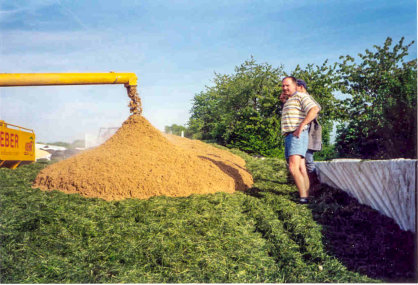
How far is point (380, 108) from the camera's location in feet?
26.1

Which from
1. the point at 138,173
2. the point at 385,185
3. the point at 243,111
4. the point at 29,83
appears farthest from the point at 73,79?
the point at 243,111

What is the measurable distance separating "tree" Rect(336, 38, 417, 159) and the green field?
3213mm

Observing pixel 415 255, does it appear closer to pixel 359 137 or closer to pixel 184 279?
pixel 184 279

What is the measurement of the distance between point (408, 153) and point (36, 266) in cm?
655

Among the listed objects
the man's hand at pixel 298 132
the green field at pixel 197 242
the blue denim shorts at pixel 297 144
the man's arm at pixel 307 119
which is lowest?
the green field at pixel 197 242

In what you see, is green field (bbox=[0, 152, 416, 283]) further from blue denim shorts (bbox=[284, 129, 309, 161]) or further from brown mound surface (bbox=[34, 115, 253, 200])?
blue denim shorts (bbox=[284, 129, 309, 161])

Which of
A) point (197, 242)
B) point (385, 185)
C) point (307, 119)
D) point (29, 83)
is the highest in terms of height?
point (29, 83)

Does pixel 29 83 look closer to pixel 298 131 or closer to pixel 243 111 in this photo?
pixel 298 131

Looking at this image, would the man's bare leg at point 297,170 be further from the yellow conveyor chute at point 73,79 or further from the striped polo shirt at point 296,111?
the yellow conveyor chute at point 73,79

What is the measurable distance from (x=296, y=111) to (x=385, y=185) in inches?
57.3

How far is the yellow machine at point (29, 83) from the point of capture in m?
5.56

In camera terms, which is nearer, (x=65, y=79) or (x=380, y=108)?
(x=65, y=79)

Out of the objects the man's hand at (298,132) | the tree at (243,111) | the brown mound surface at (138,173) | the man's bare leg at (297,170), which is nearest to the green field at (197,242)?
the man's bare leg at (297,170)

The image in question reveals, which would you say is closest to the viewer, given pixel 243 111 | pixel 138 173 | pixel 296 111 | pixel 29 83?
pixel 296 111
